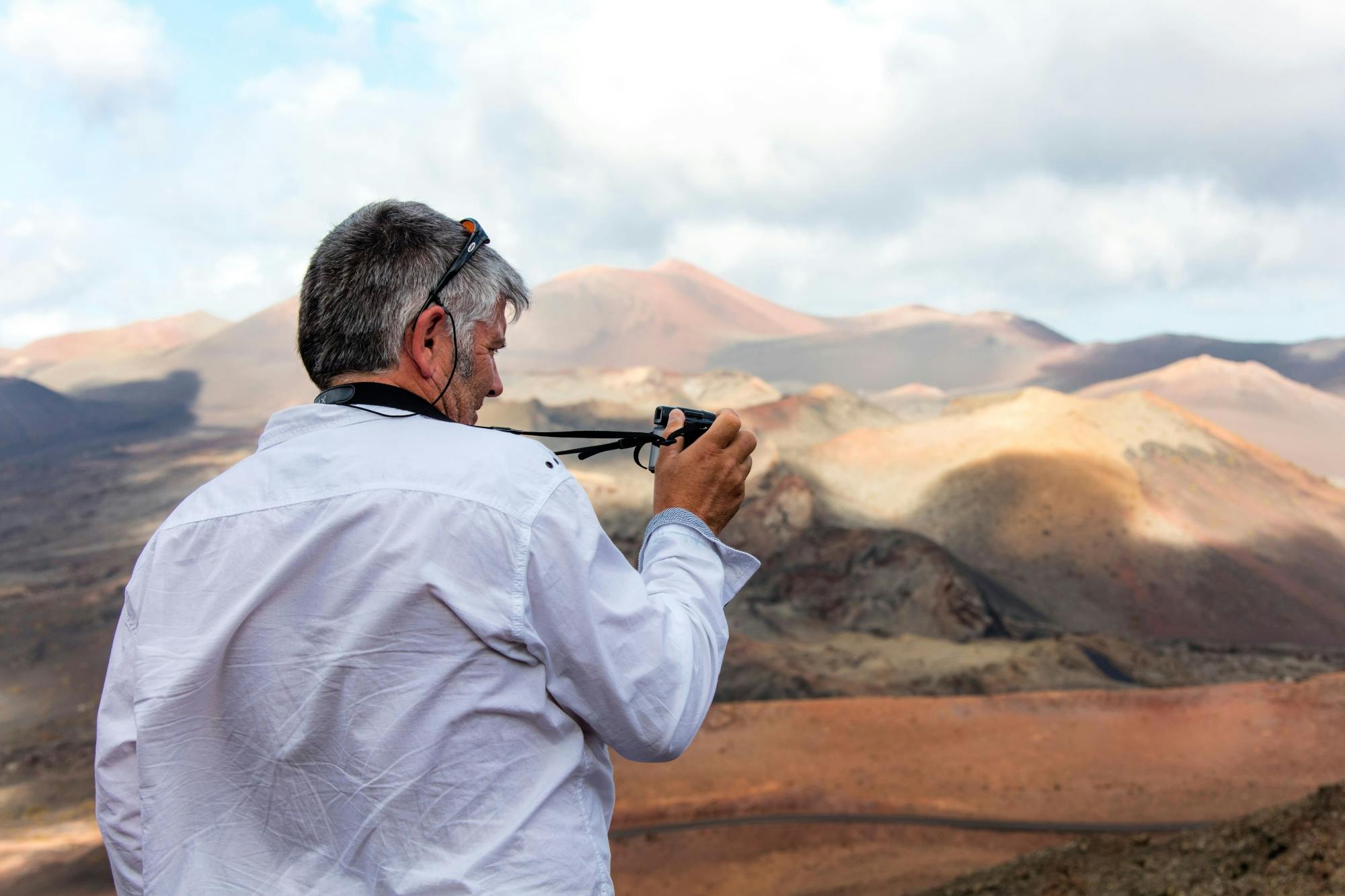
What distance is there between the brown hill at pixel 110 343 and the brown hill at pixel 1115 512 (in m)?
25.4

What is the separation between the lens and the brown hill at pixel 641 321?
27547 mm

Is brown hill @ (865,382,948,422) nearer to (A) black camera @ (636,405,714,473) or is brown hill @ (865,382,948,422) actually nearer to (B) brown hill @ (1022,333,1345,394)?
(B) brown hill @ (1022,333,1345,394)

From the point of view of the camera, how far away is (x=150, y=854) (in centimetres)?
115

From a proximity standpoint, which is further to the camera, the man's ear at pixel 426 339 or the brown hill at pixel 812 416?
the brown hill at pixel 812 416

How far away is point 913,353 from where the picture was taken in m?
26.2

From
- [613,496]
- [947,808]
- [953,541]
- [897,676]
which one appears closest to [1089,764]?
[947,808]

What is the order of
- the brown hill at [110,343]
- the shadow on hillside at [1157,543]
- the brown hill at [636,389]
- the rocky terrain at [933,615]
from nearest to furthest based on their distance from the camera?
the rocky terrain at [933,615]
the shadow on hillside at [1157,543]
the brown hill at [636,389]
the brown hill at [110,343]

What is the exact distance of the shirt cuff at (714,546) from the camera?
1279 millimetres

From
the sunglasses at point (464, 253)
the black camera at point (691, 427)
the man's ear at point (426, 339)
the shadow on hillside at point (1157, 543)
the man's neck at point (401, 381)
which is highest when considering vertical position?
the sunglasses at point (464, 253)

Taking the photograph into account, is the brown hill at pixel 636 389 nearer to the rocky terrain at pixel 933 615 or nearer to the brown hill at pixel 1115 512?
the rocky terrain at pixel 933 615

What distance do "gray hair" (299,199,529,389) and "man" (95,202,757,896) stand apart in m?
0.06

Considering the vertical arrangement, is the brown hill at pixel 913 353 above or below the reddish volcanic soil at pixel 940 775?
above

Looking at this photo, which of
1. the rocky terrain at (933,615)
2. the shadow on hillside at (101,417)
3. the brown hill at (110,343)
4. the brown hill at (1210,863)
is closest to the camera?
the brown hill at (1210,863)

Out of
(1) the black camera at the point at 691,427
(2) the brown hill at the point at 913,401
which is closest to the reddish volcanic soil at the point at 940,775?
(1) the black camera at the point at 691,427
